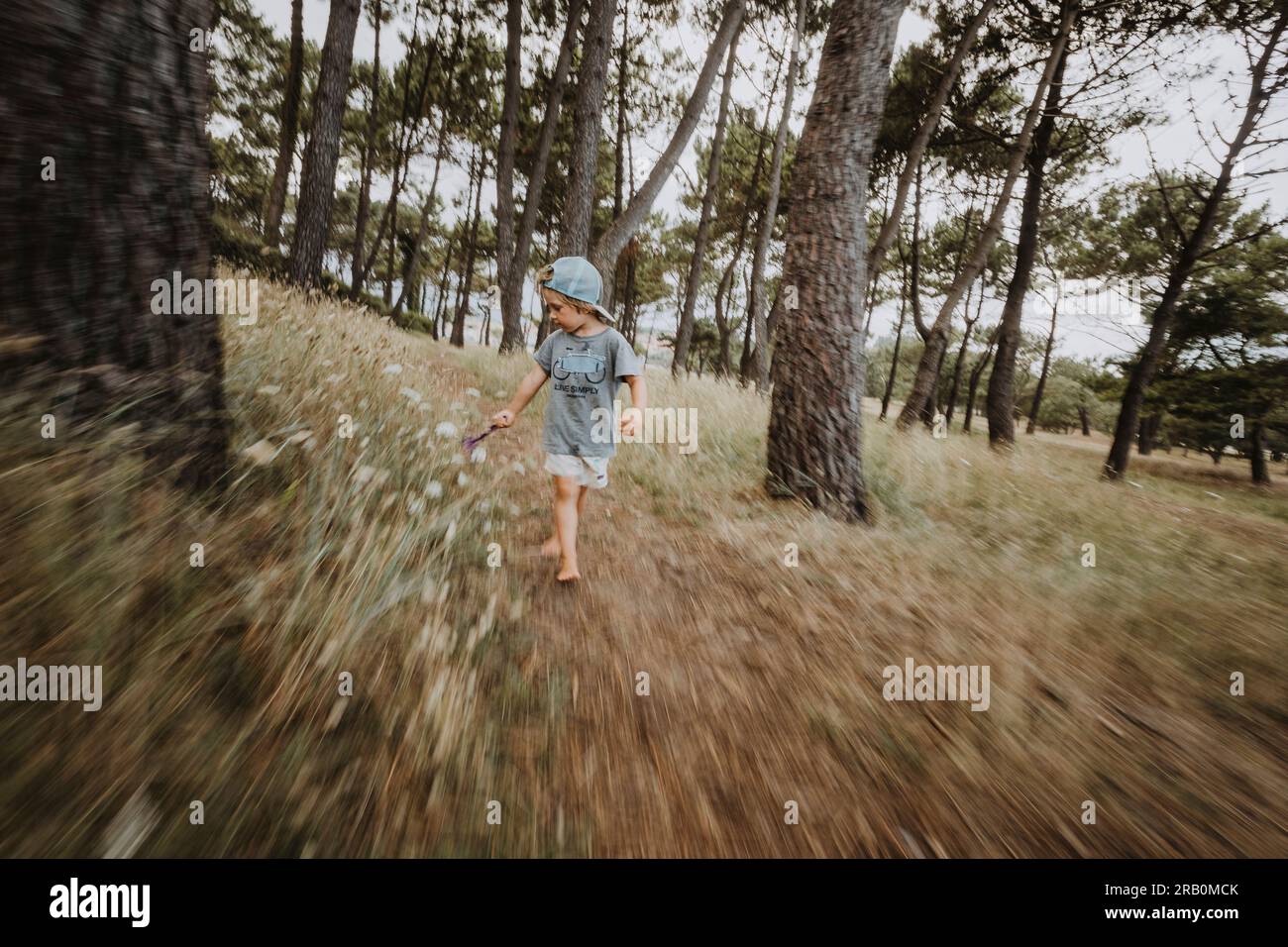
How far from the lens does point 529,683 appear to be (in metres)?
2.24

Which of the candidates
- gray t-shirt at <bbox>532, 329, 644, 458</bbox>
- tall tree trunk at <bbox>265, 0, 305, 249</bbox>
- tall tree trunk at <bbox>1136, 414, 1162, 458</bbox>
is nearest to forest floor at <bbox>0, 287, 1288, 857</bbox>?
gray t-shirt at <bbox>532, 329, 644, 458</bbox>

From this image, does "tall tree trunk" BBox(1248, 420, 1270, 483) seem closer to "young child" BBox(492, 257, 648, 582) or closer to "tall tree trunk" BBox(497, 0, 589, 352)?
"tall tree trunk" BBox(497, 0, 589, 352)

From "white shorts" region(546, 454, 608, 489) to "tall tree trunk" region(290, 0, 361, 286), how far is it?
8.15 meters

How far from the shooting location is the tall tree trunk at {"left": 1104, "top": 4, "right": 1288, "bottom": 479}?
8969mm

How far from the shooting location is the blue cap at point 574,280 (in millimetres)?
3158

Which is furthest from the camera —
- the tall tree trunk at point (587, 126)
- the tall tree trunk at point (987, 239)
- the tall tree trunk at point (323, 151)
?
the tall tree trunk at point (987, 239)

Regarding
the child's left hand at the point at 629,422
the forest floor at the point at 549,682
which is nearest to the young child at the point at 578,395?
the child's left hand at the point at 629,422

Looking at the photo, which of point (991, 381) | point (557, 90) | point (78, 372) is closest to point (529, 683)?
point (78, 372)

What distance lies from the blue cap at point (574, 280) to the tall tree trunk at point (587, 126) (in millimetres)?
6739

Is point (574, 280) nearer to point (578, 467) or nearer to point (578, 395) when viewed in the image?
point (578, 395)

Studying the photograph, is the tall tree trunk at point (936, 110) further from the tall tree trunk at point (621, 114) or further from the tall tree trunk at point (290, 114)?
the tall tree trunk at point (290, 114)

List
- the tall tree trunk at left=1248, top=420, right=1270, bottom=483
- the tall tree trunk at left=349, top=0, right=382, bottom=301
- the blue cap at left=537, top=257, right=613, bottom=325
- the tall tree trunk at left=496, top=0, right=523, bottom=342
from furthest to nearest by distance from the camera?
the tall tree trunk at left=1248, top=420, right=1270, bottom=483 < the tall tree trunk at left=349, top=0, right=382, bottom=301 < the tall tree trunk at left=496, top=0, right=523, bottom=342 < the blue cap at left=537, top=257, right=613, bottom=325

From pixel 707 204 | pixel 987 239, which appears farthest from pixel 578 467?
pixel 707 204

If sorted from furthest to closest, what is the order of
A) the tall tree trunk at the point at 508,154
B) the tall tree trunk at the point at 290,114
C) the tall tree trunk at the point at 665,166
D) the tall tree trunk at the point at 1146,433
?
the tall tree trunk at the point at 1146,433, the tall tree trunk at the point at 290,114, the tall tree trunk at the point at 508,154, the tall tree trunk at the point at 665,166
